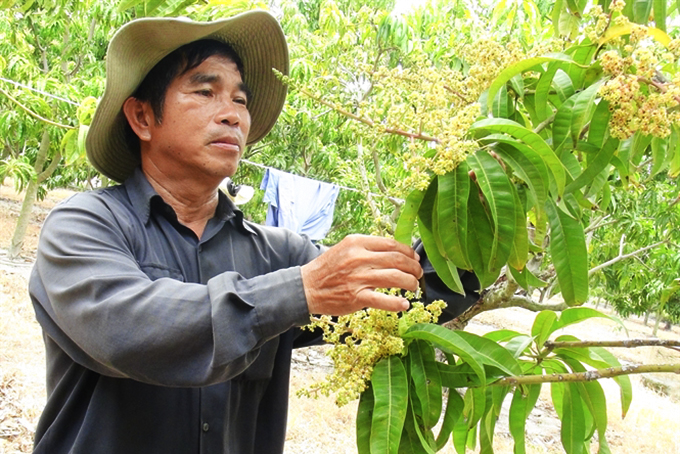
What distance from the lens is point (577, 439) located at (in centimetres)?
101

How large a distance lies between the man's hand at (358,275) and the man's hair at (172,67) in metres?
0.76

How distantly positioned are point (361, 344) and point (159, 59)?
926mm

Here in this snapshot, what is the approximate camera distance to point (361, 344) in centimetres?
86

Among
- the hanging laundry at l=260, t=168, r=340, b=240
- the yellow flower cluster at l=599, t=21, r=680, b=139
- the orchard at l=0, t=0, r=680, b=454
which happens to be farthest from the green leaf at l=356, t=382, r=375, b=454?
the hanging laundry at l=260, t=168, r=340, b=240

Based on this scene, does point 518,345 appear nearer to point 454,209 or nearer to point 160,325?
point 454,209

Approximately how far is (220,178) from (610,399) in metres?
6.96

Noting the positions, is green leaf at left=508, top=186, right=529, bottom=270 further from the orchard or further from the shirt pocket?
the shirt pocket

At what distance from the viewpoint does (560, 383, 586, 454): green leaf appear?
101cm

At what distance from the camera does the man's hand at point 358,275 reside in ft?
2.48

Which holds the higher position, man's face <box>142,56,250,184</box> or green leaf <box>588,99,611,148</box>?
man's face <box>142,56,250,184</box>

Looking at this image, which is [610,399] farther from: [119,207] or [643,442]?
[119,207]

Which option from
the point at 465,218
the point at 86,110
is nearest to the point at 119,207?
the point at 465,218

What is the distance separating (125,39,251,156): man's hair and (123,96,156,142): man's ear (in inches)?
0.6

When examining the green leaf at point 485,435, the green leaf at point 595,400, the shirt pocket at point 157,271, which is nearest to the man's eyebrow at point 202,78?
the shirt pocket at point 157,271
